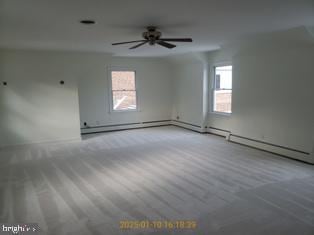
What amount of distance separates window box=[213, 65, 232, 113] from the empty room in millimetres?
46

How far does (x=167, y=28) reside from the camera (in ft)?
12.4

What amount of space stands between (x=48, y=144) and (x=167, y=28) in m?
4.49

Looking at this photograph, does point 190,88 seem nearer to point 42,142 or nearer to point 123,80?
point 123,80

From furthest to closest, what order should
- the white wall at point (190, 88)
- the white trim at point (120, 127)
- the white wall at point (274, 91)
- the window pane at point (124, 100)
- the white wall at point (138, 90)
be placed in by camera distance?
1. the window pane at point (124, 100)
2. the white trim at point (120, 127)
3. the white wall at point (138, 90)
4. the white wall at point (190, 88)
5. the white wall at point (274, 91)

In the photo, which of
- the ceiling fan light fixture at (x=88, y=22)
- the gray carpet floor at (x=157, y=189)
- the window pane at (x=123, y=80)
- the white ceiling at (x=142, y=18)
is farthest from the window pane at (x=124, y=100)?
the ceiling fan light fixture at (x=88, y=22)

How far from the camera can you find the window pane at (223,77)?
6.64 meters

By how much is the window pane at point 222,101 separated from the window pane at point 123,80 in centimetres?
283

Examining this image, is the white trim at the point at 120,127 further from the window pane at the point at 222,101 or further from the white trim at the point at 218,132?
the window pane at the point at 222,101

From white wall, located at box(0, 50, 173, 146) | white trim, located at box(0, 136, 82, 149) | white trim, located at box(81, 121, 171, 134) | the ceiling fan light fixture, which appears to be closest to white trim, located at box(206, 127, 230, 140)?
white trim, located at box(81, 121, 171, 134)

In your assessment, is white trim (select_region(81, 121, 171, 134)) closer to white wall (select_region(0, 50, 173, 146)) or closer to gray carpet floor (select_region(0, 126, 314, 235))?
white wall (select_region(0, 50, 173, 146))

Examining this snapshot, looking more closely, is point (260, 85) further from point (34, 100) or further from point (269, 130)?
point (34, 100)

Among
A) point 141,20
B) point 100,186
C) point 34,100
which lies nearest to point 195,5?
point 141,20

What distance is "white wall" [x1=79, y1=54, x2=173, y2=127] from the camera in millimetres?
7348

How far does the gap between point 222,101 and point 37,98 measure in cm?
510
